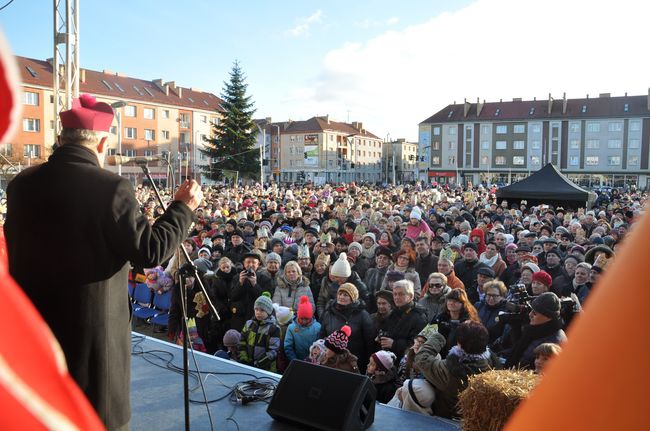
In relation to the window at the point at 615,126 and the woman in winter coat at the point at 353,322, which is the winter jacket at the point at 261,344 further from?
the window at the point at 615,126

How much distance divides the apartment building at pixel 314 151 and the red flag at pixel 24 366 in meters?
80.2

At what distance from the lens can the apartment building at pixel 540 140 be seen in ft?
216

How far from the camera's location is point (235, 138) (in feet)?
165

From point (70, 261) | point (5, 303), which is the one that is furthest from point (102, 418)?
point (5, 303)

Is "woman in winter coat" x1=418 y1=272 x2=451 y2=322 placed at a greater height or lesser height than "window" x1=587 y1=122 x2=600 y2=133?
lesser

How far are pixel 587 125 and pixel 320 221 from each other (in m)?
64.9

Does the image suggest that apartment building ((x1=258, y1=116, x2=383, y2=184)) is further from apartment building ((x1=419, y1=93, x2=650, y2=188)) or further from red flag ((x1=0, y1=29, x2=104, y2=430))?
red flag ((x1=0, y1=29, x2=104, y2=430))

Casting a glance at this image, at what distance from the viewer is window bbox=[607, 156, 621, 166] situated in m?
66.2

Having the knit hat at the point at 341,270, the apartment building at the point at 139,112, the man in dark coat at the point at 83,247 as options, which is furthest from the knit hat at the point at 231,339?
the apartment building at the point at 139,112

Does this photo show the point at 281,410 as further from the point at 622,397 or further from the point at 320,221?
the point at 320,221

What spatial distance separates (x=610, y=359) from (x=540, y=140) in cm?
7641

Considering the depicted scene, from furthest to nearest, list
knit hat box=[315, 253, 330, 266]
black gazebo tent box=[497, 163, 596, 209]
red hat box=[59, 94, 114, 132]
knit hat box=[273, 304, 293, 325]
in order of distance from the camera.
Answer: black gazebo tent box=[497, 163, 596, 209] < knit hat box=[315, 253, 330, 266] < knit hat box=[273, 304, 293, 325] < red hat box=[59, 94, 114, 132]

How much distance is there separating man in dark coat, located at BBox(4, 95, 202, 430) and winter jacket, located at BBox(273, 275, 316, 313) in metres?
5.05

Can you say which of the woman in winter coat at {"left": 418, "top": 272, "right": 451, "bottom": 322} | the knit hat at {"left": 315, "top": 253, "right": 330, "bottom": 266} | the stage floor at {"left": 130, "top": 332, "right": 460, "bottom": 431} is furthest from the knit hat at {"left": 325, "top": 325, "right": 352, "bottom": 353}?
the knit hat at {"left": 315, "top": 253, "right": 330, "bottom": 266}
